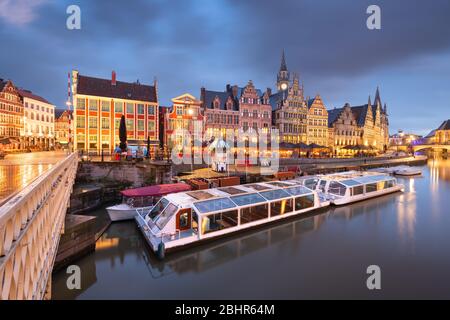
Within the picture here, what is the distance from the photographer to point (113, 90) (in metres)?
38.3

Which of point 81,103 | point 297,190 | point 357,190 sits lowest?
point 357,190

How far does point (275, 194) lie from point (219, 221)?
4960 mm

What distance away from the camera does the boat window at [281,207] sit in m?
17.2

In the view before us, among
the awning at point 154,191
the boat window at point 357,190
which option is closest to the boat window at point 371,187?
the boat window at point 357,190

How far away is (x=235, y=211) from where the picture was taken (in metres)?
15.0

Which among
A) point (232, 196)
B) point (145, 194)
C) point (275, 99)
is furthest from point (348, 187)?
point (275, 99)

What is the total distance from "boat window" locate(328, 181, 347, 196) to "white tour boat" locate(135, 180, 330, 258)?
17.8ft

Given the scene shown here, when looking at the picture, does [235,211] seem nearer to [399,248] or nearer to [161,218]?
[161,218]

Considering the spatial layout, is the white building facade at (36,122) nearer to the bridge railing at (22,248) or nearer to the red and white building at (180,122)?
the red and white building at (180,122)

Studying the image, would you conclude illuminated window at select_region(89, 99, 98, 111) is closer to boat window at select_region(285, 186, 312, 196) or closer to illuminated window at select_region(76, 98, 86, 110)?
illuminated window at select_region(76, 98, 86, 110)

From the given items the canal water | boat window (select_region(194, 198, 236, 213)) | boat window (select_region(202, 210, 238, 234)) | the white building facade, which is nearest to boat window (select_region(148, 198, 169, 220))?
the canal water

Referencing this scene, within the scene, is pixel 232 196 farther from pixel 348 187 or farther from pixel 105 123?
pixel 105 123

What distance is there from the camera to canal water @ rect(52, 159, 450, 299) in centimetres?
970

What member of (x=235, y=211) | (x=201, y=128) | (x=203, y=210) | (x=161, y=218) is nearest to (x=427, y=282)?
(x=235, y=211)
